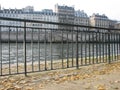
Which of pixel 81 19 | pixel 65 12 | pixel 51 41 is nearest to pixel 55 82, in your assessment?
pixel 51 41

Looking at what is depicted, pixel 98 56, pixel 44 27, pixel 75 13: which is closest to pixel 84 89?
pixel 44 27

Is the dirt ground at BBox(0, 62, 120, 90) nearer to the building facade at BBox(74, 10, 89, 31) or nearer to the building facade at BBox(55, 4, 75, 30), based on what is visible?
the building facade at BBox(55, 4, 75, 30)

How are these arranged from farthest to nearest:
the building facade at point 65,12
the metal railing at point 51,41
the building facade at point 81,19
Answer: the building facade at point 81,19 < the building facade at point 65,12 < the metal railing at point 51,41

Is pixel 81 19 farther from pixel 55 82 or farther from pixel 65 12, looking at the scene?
pixel 55 82

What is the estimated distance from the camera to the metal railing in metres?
6.42

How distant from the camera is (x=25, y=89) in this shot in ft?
15.5

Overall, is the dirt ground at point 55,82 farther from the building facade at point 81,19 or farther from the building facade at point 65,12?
the building facade at point 81,19

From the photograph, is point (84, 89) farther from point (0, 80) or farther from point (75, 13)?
point (75, 13)

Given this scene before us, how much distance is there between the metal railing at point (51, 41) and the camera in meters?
6.42


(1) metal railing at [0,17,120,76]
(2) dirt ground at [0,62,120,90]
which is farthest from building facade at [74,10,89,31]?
(2) dirt ground at [0,62,120,90]

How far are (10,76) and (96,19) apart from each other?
106 m

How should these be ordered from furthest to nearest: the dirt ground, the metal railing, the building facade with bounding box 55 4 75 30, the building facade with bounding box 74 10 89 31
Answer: the building facade with bounding box 74 10 89 31 → the building facade with bounding box 55 4 75 30 → the metal railing → the dirt ground

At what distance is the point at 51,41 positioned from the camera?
298 inches

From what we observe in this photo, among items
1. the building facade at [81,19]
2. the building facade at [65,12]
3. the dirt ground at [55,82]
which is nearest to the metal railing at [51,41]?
the dirt ground at [55,82]
